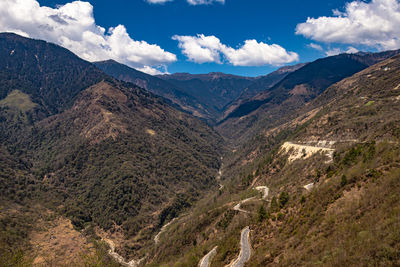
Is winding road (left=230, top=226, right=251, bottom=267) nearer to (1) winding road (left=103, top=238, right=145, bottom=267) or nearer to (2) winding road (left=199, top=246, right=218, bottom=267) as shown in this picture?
(2) winding road (left=199, top=246, right=218, bottom=267)

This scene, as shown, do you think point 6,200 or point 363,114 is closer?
point 363,114

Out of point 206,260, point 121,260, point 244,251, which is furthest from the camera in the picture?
point 121,260

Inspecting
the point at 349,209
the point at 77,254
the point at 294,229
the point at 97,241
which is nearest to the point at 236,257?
the point at 294,229

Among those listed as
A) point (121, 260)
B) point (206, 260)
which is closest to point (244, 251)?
point (206, 260)

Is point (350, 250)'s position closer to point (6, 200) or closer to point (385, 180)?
point (385, 180)

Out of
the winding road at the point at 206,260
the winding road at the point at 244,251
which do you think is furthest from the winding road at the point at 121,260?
the winding road at the point at 244,251

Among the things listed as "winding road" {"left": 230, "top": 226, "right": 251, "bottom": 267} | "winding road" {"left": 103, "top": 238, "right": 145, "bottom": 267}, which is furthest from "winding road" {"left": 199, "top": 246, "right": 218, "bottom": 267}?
"winding road" {"left": 103, "top": 238, "right": 145, "bottom": 267}

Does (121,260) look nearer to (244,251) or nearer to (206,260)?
(206,260)

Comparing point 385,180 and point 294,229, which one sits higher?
point 385,180

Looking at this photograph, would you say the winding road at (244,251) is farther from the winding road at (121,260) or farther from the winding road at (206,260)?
the winding road at (121,260)
